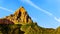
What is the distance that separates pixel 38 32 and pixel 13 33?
4.22 feet

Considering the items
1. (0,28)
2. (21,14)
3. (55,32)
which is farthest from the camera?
(21,14)

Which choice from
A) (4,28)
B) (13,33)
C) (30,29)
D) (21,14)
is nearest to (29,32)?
(30,29)

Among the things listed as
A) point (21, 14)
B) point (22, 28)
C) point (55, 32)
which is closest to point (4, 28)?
point (22, 28)

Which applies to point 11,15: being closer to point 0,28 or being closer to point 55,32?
point 0,28

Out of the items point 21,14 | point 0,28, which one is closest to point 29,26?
point 0,28

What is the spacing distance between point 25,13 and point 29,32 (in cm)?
812

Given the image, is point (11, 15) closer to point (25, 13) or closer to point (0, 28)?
point (25, 13)

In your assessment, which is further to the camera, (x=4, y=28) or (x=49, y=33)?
(x=4, y=28)

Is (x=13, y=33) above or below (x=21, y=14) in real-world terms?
below

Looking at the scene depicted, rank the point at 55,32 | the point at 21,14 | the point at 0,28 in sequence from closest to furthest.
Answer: the point at 55,32 < the point at 0,28 < the point at 21,14

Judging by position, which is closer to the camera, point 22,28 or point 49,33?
point 49,33

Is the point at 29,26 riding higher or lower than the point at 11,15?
lower

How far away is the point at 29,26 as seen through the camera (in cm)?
877

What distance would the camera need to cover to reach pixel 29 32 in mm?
8352
